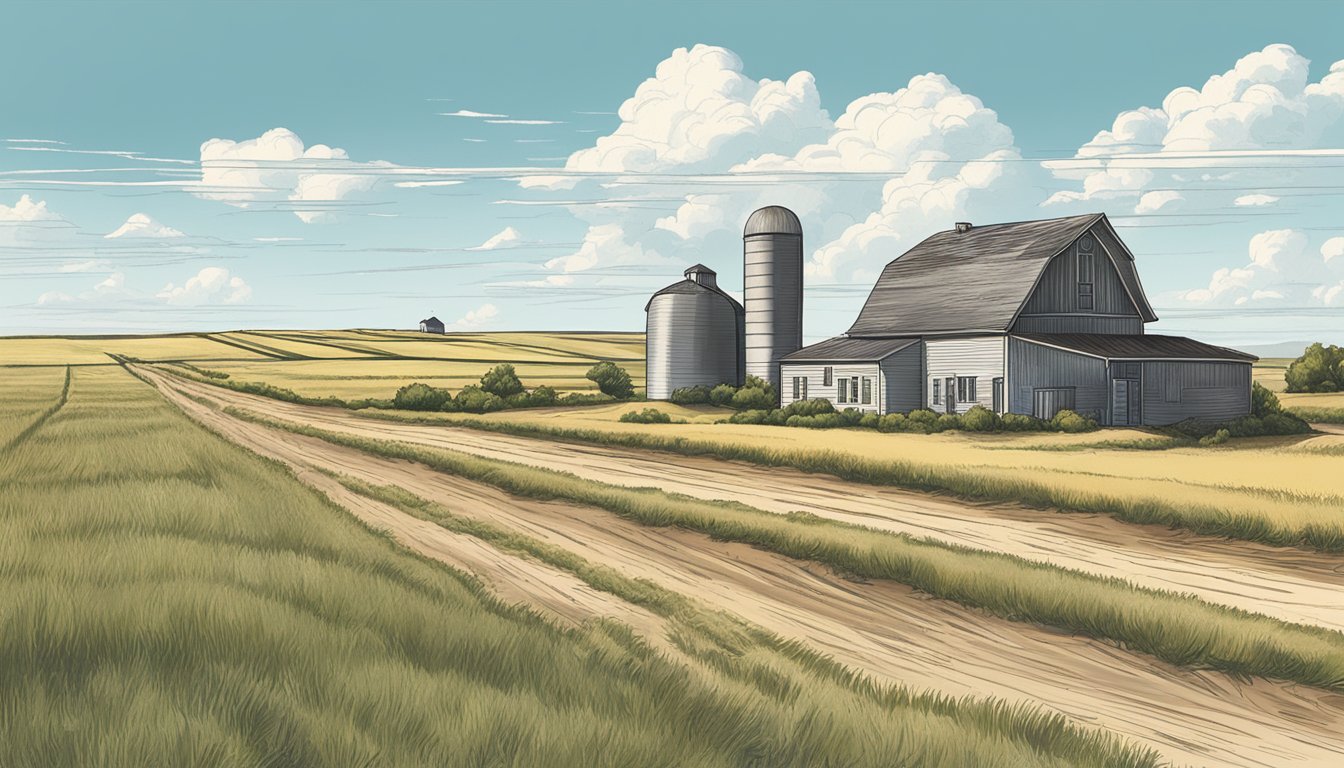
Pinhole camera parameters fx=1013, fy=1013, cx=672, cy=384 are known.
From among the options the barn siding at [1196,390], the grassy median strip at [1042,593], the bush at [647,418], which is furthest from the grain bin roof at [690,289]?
the grassy median strip at [1042,593]

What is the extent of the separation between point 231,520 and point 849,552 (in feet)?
28.3

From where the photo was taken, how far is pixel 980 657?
31.9ft

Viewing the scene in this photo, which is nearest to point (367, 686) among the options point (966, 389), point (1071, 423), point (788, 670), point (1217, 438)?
point (788, 670)

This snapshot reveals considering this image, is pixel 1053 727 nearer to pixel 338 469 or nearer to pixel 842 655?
pixel 842 655

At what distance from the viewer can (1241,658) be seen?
9.74m

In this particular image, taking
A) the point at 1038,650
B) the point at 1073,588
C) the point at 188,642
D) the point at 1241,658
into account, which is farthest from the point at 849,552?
the point at 188,642

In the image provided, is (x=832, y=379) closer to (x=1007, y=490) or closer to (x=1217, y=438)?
(x=1217, y=438)

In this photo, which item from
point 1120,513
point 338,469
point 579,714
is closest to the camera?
point 579,714

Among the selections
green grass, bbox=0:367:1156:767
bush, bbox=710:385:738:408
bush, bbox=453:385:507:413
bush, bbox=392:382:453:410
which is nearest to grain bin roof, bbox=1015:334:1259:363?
bush, bbox=710:385:738:408

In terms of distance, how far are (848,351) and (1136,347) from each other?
14.4 metres

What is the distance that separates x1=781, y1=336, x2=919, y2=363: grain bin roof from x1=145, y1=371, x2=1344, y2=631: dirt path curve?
23463mm

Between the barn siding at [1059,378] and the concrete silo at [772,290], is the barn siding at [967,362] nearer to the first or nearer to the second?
the barn siding at [1059,378]

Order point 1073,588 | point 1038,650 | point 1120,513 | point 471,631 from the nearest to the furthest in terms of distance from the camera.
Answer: point 471,631, point 1038,650, point 1073,588, point 1120,513

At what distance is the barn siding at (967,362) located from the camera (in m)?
48.8
